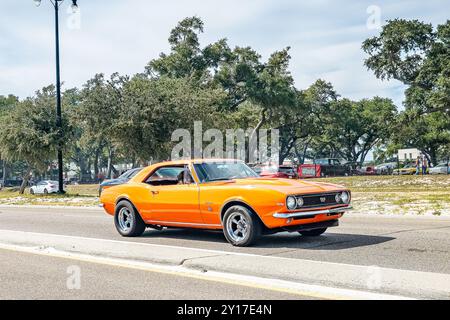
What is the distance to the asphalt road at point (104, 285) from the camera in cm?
595

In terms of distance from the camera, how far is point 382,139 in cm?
7469

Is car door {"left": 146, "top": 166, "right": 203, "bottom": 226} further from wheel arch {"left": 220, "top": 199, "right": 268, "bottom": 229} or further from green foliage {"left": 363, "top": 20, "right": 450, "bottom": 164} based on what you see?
green foliage {"left": 363, "top": 20, "right": 450, "bottom": 164}

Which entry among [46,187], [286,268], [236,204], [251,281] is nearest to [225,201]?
[236,204]

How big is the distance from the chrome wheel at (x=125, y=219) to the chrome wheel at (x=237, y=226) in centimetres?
294

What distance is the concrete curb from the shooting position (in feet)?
18.7

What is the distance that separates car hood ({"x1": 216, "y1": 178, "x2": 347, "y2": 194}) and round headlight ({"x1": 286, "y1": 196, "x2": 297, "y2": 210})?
0.10 meters

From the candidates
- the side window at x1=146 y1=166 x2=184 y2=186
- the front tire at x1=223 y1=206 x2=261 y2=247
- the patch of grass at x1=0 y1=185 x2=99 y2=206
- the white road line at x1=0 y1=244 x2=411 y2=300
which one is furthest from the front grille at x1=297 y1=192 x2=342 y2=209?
the patch of grass at x1=0 y1=185 x2=99 y2=206

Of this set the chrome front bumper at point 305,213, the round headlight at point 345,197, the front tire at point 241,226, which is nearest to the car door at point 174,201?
the front tire at point 241,226

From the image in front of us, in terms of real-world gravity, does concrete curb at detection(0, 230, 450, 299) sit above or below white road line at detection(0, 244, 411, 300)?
above

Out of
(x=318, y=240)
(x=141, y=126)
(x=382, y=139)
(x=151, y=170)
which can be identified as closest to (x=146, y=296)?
(x=318, y=240)

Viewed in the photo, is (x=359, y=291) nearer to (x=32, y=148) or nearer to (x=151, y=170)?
(x=151, y=170)

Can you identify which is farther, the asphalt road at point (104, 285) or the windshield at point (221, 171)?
the windshield at point (221, 171)

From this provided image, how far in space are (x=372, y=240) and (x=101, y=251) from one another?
15.6 feet

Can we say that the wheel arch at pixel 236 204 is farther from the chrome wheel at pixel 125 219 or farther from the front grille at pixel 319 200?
the chrome wheel at pixel 125 219
